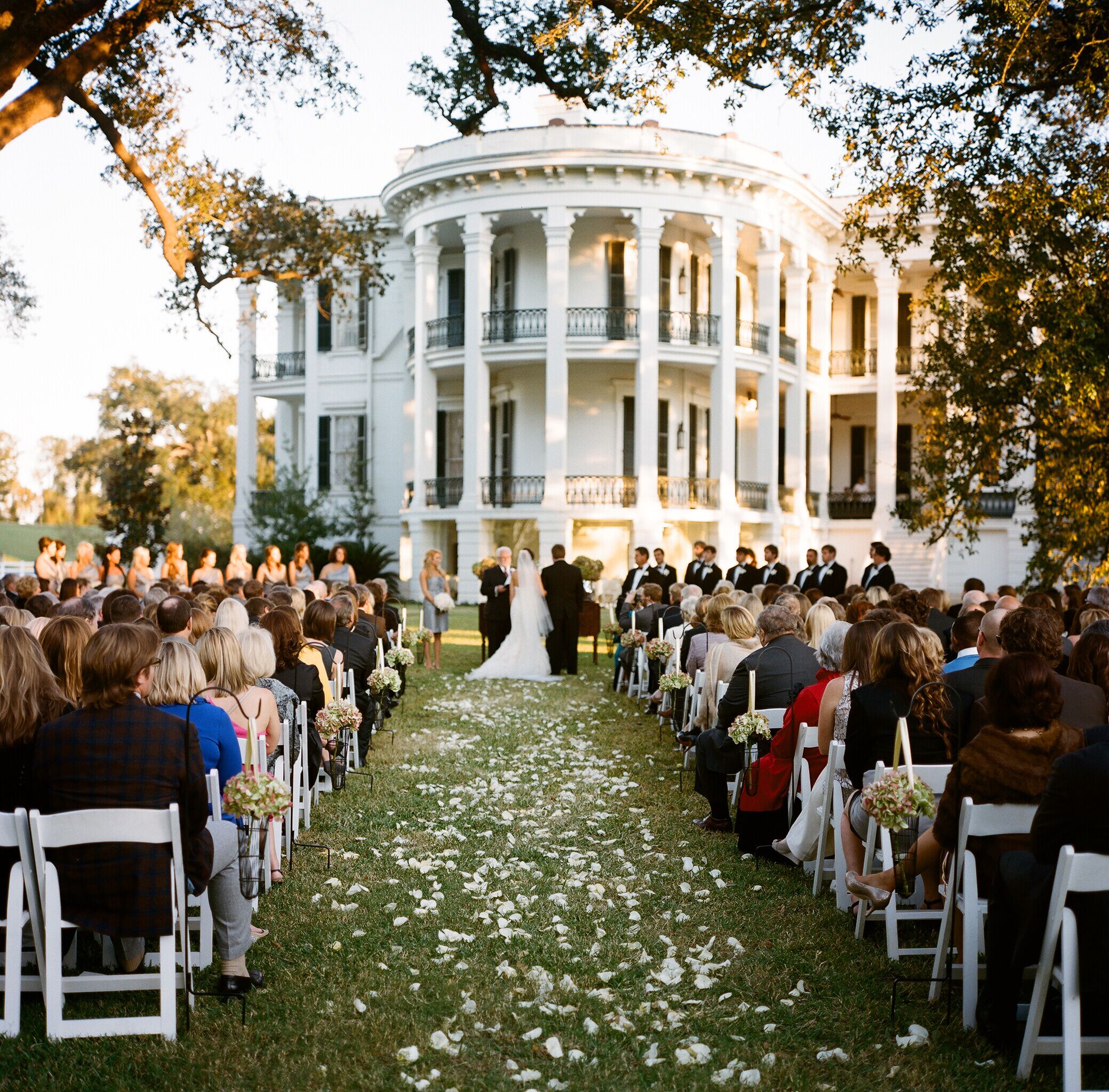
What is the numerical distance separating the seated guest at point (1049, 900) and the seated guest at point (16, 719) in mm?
3895

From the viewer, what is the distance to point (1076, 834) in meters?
4.11

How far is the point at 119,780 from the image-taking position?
4625 millimetres

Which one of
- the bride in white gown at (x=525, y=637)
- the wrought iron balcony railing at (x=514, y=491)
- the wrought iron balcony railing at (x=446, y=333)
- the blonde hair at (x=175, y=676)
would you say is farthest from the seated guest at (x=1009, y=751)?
the wrought iron balcony railing at (x=446, y=333)

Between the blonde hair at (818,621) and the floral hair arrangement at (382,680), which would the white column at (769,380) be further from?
the blonde hair at (818,621)

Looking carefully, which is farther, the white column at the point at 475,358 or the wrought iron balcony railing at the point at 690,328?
the wrought iron balcony railing at the point at 690,328

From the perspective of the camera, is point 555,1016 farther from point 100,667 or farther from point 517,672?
point 517,672

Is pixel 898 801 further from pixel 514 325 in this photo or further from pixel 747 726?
pixel 514 325

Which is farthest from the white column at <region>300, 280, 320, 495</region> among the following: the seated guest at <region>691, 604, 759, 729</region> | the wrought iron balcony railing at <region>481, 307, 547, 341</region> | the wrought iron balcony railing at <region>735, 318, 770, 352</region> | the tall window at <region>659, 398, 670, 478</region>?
the seated guest at <region>691, 604, 759, 729</region>

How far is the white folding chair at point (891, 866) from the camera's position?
5.47m

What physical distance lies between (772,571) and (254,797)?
1514 centimetres

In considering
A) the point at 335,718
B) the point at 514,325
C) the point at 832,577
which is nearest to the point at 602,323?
the point at 514,325

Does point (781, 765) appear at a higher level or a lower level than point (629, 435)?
lower

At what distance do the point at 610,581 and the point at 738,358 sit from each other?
686 cm

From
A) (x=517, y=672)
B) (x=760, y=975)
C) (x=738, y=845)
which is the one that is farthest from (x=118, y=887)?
(x=517, y=672)
